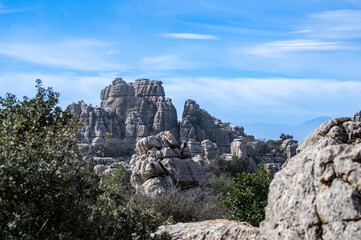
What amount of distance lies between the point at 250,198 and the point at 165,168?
888cm

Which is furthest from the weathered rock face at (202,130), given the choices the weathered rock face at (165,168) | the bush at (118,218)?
the bush at (118,218)

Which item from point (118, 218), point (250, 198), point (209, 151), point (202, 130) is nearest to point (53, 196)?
point (118, 218)

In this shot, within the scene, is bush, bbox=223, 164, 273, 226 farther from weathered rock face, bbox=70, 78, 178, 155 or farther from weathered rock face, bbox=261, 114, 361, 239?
weathered rock face, bbox=70, 78, 178, 155

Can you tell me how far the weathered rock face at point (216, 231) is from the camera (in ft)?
20.0

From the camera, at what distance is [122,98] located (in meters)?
86.9

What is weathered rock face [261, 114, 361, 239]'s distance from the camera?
11.3 ft

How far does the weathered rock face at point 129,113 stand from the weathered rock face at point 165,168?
49.3m

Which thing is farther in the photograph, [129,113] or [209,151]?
[129,113]

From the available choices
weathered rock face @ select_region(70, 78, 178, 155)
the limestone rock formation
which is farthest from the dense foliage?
weathered rock face @ select_region(70, 78, 178, 155)

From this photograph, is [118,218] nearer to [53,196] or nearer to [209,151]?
[53,196]

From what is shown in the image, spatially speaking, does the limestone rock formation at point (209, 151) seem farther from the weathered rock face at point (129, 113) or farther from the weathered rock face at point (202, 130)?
the weathered rock face at point (129, 113)

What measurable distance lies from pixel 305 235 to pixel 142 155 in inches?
726

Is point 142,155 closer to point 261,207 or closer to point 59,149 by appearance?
point 261,207

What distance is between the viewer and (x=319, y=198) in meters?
3.63
